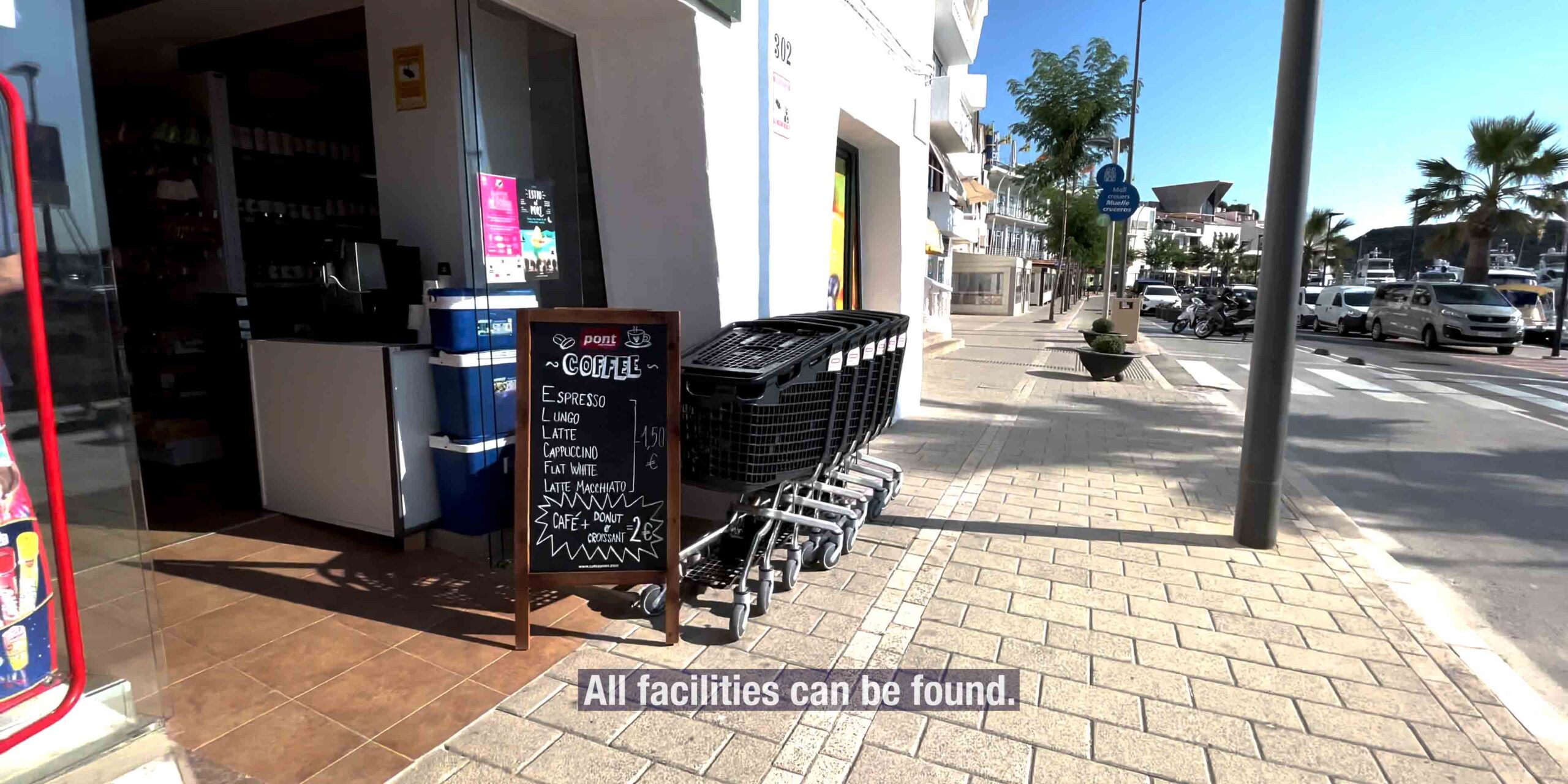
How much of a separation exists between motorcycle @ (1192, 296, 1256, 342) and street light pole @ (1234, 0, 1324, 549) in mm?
18837

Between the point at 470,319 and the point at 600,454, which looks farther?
the point at 470,319

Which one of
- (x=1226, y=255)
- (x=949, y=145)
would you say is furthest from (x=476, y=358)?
(x=1226, y=255)

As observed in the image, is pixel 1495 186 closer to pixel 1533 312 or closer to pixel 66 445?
pixel 1533 312

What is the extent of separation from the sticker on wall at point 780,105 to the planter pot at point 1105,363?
7.74 metres

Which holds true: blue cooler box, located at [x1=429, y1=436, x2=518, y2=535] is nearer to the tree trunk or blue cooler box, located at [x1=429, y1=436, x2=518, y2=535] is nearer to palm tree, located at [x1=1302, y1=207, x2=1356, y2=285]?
the tree trunk

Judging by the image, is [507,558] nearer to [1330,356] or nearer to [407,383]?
[407,383]

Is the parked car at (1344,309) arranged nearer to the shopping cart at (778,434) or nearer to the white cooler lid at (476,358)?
the shopping cart at (778,434)

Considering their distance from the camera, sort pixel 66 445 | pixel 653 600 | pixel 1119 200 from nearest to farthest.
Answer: pixel 66 445, pixel 653 600, pixel 1119 200

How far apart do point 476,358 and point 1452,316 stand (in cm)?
2125

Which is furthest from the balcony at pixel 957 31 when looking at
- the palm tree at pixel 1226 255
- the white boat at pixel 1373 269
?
the palm tree at pixel 1226 255

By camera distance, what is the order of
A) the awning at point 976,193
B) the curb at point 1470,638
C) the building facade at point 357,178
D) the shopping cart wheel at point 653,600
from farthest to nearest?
the awning at point 976,193 < the shopping cart wheel at point 653,600 < the curb at point 1470,638 < the building facade at point 357,178

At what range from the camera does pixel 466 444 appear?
3658 millimetres

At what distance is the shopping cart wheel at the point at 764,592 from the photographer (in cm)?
333

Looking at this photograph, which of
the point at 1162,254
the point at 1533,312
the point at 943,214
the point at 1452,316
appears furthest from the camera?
the point at 1162,254
